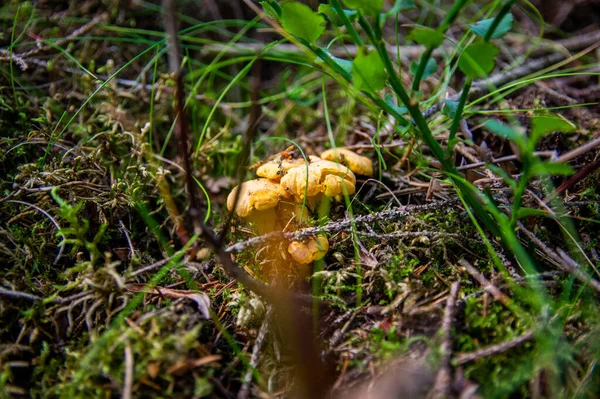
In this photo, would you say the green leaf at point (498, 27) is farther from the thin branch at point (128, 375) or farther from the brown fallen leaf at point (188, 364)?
the thin branch at point (128, 375)

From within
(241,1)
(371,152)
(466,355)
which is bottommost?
(466,355)

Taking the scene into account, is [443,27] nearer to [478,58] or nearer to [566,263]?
[478,58]

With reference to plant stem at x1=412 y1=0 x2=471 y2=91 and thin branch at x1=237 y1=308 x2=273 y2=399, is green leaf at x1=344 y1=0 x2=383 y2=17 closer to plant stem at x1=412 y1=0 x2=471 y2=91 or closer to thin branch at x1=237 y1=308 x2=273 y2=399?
plant stem at x1=412 y1=0 x2=471 y2=91

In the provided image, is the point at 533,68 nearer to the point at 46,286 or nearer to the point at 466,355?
the point at 466,355

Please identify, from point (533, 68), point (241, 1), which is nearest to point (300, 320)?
point (533, 68)

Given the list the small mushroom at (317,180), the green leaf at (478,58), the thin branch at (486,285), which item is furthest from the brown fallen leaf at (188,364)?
the green leaf at (478,58)

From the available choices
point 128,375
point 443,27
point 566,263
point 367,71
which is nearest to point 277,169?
point 367,71

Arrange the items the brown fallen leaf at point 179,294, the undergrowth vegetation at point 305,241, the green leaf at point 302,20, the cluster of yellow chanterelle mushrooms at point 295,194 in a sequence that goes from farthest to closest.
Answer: the cluster of yellow chanterelle mushrooms at point 295,194
the brown fallen leaf at point 179,294
the green leaf at point 302,20
the undergrowth vegetation at point 305,241
